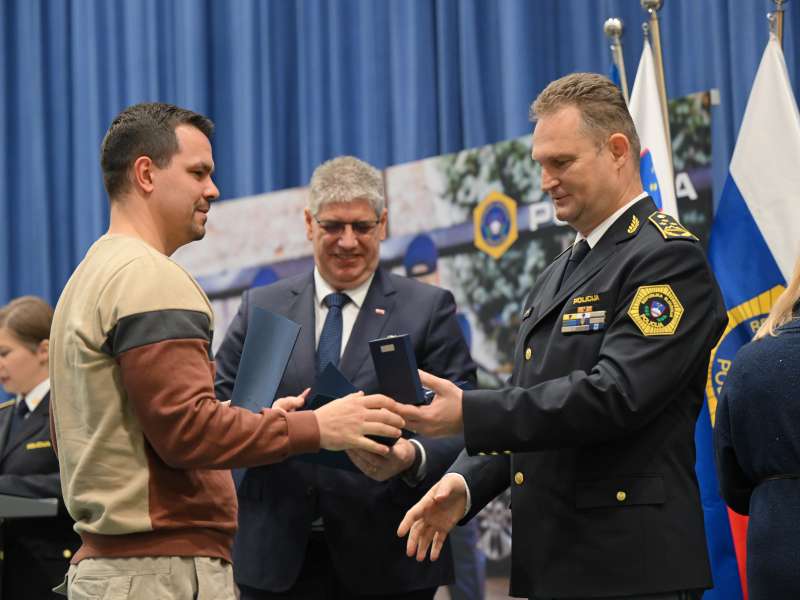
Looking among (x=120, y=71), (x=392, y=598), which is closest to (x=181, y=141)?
(x=392, y=598)

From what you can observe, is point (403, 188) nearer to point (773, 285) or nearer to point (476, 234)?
point (476, 234)

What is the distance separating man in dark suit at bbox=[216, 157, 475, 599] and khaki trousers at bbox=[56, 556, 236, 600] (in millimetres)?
592

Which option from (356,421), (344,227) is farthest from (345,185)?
(356,421)

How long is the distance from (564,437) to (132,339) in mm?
819

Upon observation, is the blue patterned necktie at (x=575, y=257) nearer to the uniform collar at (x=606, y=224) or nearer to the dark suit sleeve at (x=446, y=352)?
the uniform collar at (x=606, y=224)

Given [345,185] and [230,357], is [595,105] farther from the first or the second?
[230,357]

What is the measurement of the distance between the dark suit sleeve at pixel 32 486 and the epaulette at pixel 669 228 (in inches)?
89.2

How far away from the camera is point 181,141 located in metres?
2.32

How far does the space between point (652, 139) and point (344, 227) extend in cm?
120

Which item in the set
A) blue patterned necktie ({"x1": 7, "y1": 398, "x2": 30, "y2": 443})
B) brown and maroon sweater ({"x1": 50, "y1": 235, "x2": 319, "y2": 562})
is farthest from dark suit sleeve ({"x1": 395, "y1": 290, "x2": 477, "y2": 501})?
blue patterned necktie ({"x1": 7, "y1": 398, "x2": 30, "y2": 443})

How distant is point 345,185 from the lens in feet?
10.3

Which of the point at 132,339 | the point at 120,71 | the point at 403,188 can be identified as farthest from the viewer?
the point at 120,71

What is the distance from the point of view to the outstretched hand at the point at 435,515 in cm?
234

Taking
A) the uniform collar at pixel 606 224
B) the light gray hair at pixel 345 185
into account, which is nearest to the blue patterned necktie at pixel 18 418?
the light gray hair at pixel 345 185
